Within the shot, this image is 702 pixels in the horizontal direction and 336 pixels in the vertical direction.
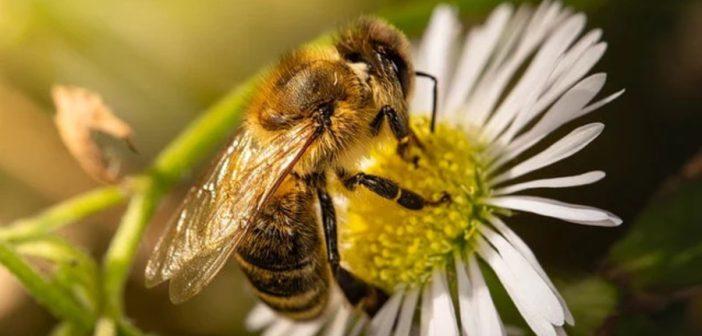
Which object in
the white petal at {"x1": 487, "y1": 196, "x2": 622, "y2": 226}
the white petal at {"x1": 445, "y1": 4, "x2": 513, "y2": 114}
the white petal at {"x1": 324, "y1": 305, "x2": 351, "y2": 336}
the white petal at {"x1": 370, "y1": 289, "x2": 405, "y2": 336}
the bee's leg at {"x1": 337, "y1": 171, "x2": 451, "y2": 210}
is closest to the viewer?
the white petal at {"x1": 487, "y1": 196, "x2": 622, "y2": 226}

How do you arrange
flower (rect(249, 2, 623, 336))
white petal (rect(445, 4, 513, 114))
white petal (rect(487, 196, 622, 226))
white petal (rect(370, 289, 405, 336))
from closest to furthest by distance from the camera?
white petal (rect(487, 196, 622, 226)), flower (rect(249, 2, 623, 336)), white petal (rect(370, 289, 405, 336)), white petal (rect(445, 4, 513, 114))

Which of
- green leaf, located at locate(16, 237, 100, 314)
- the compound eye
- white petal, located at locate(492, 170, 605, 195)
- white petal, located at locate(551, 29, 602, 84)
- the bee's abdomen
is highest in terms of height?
white petal, located at locate(551, 29, 602, 84)

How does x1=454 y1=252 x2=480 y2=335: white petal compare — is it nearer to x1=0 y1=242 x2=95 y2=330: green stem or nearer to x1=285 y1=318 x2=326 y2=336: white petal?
x1=285 y1=318 x2=326 y2=336: white petal

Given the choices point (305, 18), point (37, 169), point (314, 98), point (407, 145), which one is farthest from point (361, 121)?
point (37, 169)

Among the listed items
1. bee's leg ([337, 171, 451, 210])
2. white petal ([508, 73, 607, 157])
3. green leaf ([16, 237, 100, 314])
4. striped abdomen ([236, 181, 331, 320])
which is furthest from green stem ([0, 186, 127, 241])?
white petal ([508, 73, 607, 157])

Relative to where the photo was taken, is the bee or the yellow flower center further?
the yellow flower center

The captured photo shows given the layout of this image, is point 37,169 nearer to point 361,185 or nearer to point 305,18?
point 305,18
